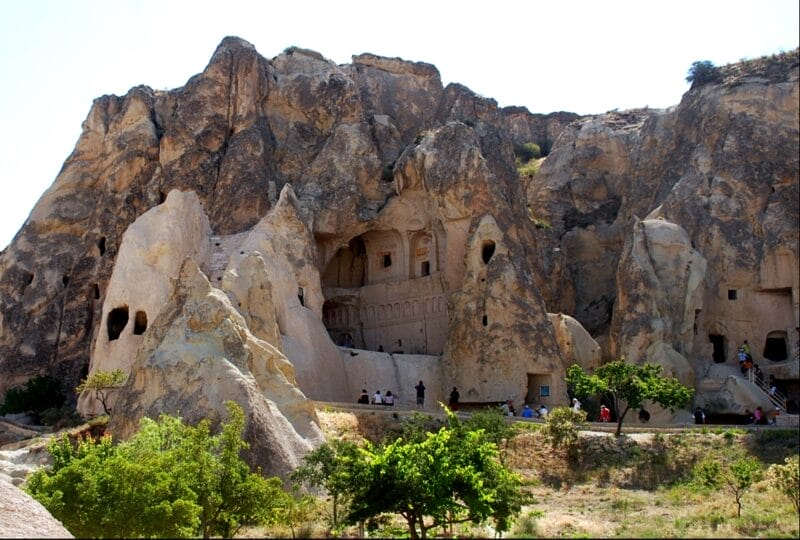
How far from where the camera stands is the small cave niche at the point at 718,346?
141ft

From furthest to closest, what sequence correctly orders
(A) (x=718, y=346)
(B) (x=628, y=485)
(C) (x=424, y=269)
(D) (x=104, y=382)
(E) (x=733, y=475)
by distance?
1. (C) (x=424, y=269)
2. (A) (x=718, y=346)
3. (D) (x=104, y=382)
4. (B) (x=628, y=485)
5. (E) (x=733, y=475)

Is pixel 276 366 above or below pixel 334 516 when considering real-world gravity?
above

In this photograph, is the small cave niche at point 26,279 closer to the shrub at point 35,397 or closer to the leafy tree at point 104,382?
the shrub at point 35,397

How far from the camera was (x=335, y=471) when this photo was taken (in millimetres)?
22750

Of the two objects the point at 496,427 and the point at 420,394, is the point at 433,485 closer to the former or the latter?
the point at 496,427

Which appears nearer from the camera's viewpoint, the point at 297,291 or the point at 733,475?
the point at 733,475

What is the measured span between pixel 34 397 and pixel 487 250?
63.5ft

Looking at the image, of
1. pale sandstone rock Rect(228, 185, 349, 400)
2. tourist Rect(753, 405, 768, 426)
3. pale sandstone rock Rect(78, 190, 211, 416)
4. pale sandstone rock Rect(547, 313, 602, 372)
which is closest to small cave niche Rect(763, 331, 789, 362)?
tourist Rect(753, 405, 768, 426)

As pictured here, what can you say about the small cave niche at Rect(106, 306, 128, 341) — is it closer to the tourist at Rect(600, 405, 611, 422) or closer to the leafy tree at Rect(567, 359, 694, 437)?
the leafy tree at Rect(567, 359, 694, 437)

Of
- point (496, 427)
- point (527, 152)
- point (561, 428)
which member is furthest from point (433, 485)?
point (527, 152)

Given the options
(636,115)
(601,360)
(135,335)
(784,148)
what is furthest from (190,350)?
(636,115)

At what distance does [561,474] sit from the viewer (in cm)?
3028

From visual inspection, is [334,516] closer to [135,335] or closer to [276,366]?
[276,366]

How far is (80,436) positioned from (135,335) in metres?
7.33
